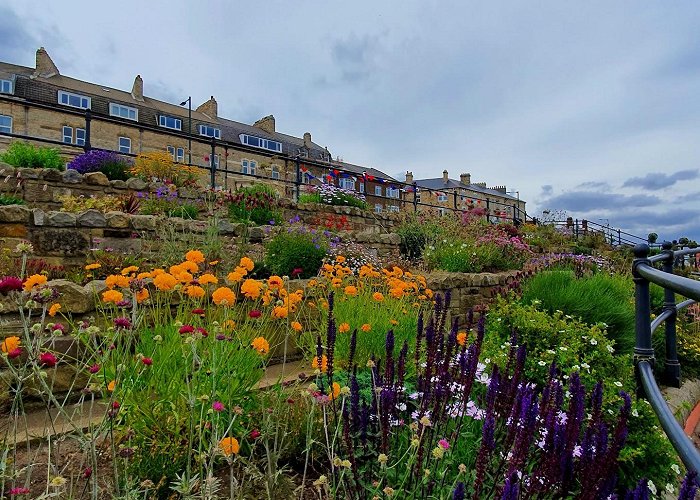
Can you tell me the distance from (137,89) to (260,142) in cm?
1047

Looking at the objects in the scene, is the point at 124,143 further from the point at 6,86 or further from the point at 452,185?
the point at 452,185

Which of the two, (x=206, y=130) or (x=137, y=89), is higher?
(x=137, y=89)

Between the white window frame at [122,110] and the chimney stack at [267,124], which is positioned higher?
the chimney stack at [267,124]

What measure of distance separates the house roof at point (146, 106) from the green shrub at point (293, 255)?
30.0 meters

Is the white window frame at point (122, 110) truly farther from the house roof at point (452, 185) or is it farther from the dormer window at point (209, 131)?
the house roof at point (452, 185)

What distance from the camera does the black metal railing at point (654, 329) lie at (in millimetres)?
1008

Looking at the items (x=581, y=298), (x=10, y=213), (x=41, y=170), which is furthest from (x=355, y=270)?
(x=41, y=170)

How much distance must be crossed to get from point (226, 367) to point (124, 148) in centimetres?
3127

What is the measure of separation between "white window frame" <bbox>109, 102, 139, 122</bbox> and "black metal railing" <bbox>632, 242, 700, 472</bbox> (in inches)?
1349

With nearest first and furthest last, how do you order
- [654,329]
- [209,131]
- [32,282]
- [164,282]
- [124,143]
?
[32,282], [164,282], [654,329], [124,143], [209,131]

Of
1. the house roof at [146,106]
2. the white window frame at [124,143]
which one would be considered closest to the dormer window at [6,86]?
the house roof at [146,106]

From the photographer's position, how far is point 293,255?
15.7ft

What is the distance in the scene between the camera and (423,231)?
847 centimetres

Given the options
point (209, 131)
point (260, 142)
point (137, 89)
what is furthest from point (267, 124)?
point (137, 89)
